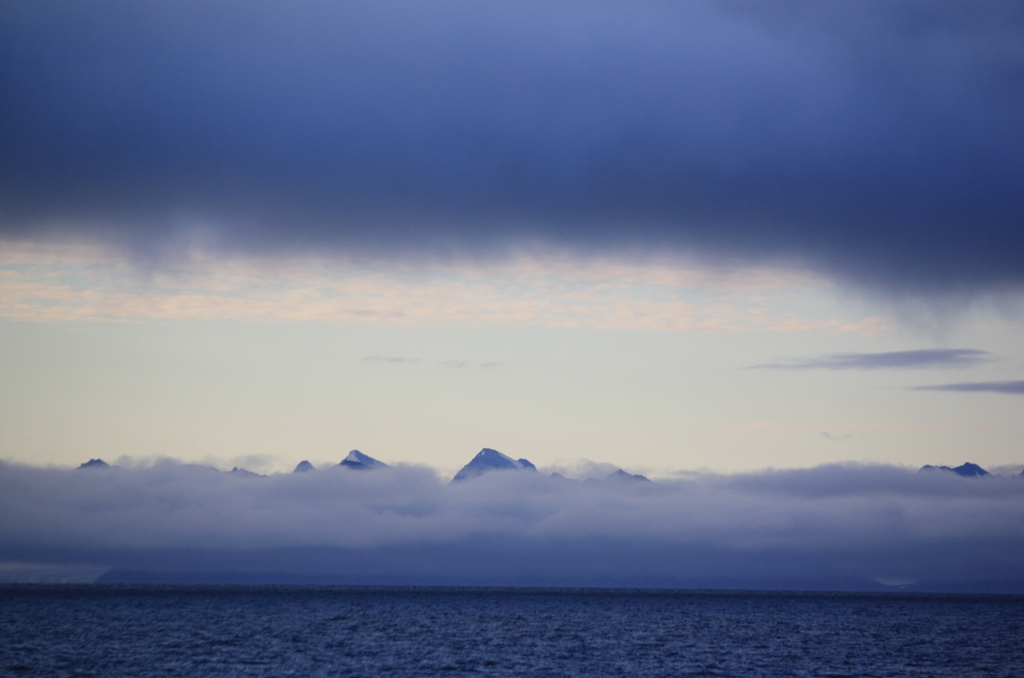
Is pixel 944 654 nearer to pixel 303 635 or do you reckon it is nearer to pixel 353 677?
pixel 353 677

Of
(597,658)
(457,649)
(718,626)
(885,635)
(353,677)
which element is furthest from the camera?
(718,626)

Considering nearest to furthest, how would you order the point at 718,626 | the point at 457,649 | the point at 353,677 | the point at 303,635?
the point at 353,677, the point at 457,649, the point at 303,635, the point at 718,626

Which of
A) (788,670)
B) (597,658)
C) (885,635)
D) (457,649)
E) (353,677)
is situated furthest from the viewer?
(885,635)

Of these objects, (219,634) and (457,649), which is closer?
(457,649)

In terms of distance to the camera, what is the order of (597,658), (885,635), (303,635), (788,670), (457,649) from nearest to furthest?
(788,670) → (597,658) → (457,649) → (303,635) → (885,635)

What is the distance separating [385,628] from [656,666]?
82.4 meters

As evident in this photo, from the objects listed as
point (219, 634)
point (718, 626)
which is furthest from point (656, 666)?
point (718, 626)

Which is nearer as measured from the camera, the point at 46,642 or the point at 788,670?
the point at 788,670

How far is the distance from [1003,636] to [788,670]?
9728 cm

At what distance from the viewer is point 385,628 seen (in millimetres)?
178250

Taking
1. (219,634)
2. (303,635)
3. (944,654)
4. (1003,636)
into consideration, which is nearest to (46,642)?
(219,634)

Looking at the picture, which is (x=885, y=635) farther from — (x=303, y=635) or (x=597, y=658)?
(x=303, y=635)

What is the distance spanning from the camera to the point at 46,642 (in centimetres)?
13450

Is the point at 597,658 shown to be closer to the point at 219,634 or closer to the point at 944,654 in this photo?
the point at 944,654
